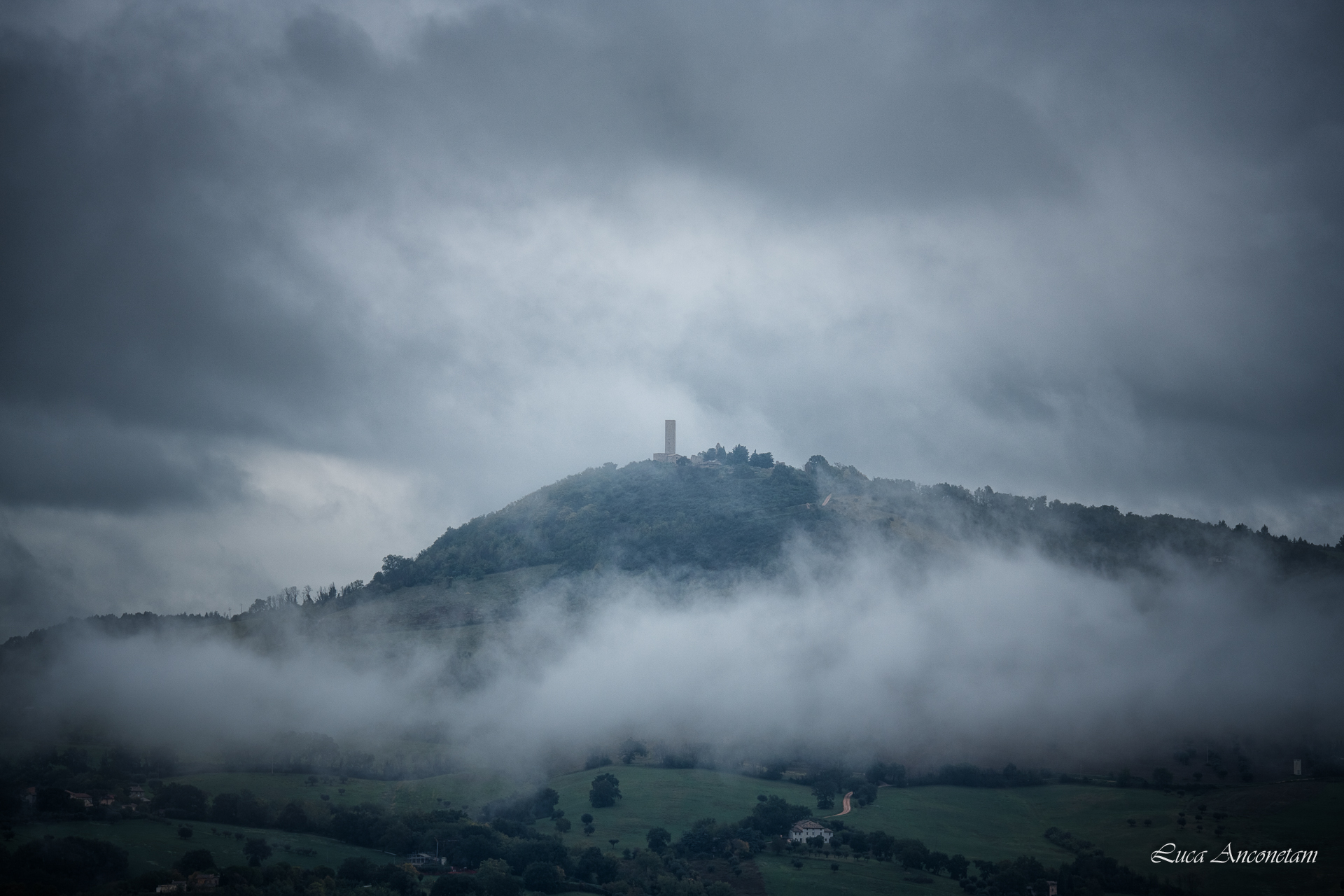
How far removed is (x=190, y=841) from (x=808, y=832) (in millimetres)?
57533

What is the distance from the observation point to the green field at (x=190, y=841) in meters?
79.7

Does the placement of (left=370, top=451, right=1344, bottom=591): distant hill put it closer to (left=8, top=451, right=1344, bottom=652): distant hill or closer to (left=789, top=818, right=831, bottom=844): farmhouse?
(left=8, top=451, right=1344, bottom=652): distant hill

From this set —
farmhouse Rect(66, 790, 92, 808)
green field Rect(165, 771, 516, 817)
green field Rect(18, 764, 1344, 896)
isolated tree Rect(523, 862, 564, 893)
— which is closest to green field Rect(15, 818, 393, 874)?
green field Rect(18, 764, 1344, 896)

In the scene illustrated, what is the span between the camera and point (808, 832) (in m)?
108

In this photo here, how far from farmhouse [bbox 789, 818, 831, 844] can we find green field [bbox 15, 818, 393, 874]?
40.0m

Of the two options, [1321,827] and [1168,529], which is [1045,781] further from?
[1168,529]

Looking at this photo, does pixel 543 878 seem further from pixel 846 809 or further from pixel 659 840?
pixel 846 809

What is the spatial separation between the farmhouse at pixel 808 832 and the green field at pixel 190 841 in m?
40.0

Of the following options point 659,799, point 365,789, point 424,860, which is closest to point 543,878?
point 424,860

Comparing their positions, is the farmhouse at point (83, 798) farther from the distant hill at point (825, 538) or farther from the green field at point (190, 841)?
the distant hill at point (825, 538)

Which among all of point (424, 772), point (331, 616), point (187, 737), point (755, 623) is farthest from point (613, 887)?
point (331, 616)

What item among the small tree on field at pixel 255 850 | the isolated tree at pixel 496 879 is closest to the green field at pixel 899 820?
the small tree on field at pixel 255 850

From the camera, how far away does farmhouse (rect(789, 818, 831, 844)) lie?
107000 millimetres

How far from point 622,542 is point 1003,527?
6884cm
